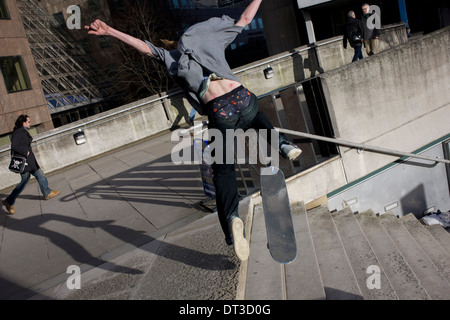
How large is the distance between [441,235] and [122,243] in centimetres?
579

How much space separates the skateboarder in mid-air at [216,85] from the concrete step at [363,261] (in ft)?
5.24

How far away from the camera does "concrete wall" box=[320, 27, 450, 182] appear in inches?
262

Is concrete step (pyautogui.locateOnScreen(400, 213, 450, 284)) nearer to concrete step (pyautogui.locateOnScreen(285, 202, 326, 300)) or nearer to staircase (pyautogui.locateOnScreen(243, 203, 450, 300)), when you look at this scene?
staircase (pyautogui.locateOnScreen(243, 203, 450, 300))

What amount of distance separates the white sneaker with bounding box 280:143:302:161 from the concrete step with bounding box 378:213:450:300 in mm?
2425

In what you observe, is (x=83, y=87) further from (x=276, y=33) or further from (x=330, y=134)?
(x=330, y=134)

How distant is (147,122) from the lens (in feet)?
43.3

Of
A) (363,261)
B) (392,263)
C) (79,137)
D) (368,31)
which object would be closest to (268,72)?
(368,31)

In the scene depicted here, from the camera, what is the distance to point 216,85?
3.00 metres

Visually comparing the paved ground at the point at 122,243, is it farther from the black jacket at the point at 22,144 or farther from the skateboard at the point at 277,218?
the black jacket at the point at 22,144

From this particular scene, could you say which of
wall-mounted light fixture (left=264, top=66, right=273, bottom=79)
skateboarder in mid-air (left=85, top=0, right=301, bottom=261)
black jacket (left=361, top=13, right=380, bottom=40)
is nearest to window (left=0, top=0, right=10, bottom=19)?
wall-mounted light fixture (left=264, top=66, right=273, bottom=79)

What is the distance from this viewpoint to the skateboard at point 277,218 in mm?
3070

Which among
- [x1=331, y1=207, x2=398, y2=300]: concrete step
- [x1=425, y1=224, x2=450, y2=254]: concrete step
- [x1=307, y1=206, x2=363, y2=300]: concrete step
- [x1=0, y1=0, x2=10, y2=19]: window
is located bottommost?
[x1=425, y1=224, x2=450, y2=254]: concrete step
